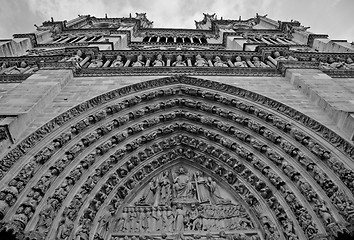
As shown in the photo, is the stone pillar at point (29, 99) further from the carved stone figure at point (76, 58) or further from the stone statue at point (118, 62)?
the stone statue at point (118, 62)

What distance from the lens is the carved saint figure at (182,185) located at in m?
7.29

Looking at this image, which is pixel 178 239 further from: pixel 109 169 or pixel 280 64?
pixel 280 64

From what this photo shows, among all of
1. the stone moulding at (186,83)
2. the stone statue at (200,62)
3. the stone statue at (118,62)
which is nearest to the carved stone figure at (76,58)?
the stone statue at (118,62)

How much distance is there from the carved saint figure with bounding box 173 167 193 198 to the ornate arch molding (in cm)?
118

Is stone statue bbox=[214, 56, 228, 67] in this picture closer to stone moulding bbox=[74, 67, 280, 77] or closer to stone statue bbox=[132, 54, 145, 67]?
stone moulding bbox=[74, 67, 280, 77]

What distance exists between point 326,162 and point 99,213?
525 cm

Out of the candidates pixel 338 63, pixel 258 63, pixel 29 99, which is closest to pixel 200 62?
pixel 258 63

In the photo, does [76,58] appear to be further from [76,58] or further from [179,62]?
[179,62]

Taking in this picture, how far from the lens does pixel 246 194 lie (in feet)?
22.4

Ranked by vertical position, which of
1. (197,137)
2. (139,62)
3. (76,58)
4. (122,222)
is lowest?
(122,222)

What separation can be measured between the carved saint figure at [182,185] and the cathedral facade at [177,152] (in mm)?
34

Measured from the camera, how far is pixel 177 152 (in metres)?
8.35

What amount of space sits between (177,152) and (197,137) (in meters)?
0.79

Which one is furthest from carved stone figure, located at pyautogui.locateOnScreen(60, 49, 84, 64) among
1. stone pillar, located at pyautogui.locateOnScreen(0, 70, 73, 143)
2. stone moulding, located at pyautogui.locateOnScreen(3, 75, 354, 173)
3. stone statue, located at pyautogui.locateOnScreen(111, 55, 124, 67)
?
stone moulding, located at pyautogui.locateOnScreen(3, 75, 354, 173)
